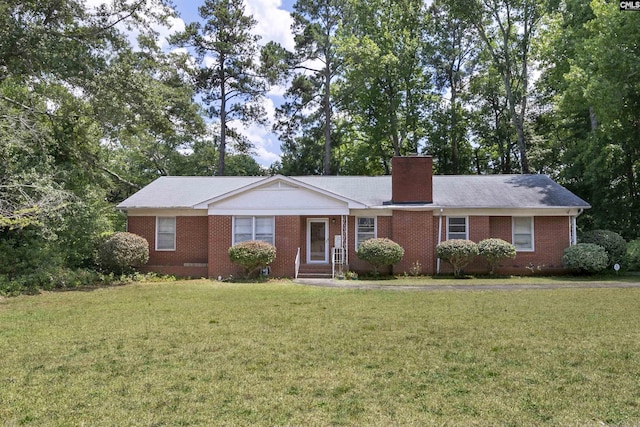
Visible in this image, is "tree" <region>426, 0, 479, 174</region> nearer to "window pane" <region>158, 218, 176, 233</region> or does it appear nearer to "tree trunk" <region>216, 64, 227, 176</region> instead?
"tree trunk" <region>216, 64, 227, 176</region>

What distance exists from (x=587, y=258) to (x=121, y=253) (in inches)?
691

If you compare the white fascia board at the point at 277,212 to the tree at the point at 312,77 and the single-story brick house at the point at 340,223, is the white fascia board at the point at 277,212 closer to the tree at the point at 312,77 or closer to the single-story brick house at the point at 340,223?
the single-story brick house at the point at 340,223

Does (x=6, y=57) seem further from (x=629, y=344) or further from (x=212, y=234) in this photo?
(x=629, y=344)

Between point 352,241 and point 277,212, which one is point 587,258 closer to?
point 352,241

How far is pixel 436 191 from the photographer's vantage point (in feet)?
68.0

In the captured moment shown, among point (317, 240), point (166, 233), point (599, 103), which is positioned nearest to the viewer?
point (317, 240)

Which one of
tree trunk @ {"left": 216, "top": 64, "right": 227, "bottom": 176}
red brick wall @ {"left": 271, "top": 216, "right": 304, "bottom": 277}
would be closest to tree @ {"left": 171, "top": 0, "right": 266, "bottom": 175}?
tree trunk @ {"left": 216, "top": 64, "right": 227, "bottom": 176}

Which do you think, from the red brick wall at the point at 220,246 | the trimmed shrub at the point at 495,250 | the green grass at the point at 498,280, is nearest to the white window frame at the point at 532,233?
the green grass at the point at 498,280

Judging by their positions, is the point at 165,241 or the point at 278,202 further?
the point at 165,241

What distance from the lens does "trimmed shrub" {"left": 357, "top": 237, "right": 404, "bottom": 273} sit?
17500 mm

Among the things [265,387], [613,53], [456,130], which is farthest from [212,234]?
[456,130]

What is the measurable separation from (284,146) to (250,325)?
28.7 meters

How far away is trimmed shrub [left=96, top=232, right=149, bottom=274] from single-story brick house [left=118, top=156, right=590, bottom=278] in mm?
1115

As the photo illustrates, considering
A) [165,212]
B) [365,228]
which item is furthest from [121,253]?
[365,228]
